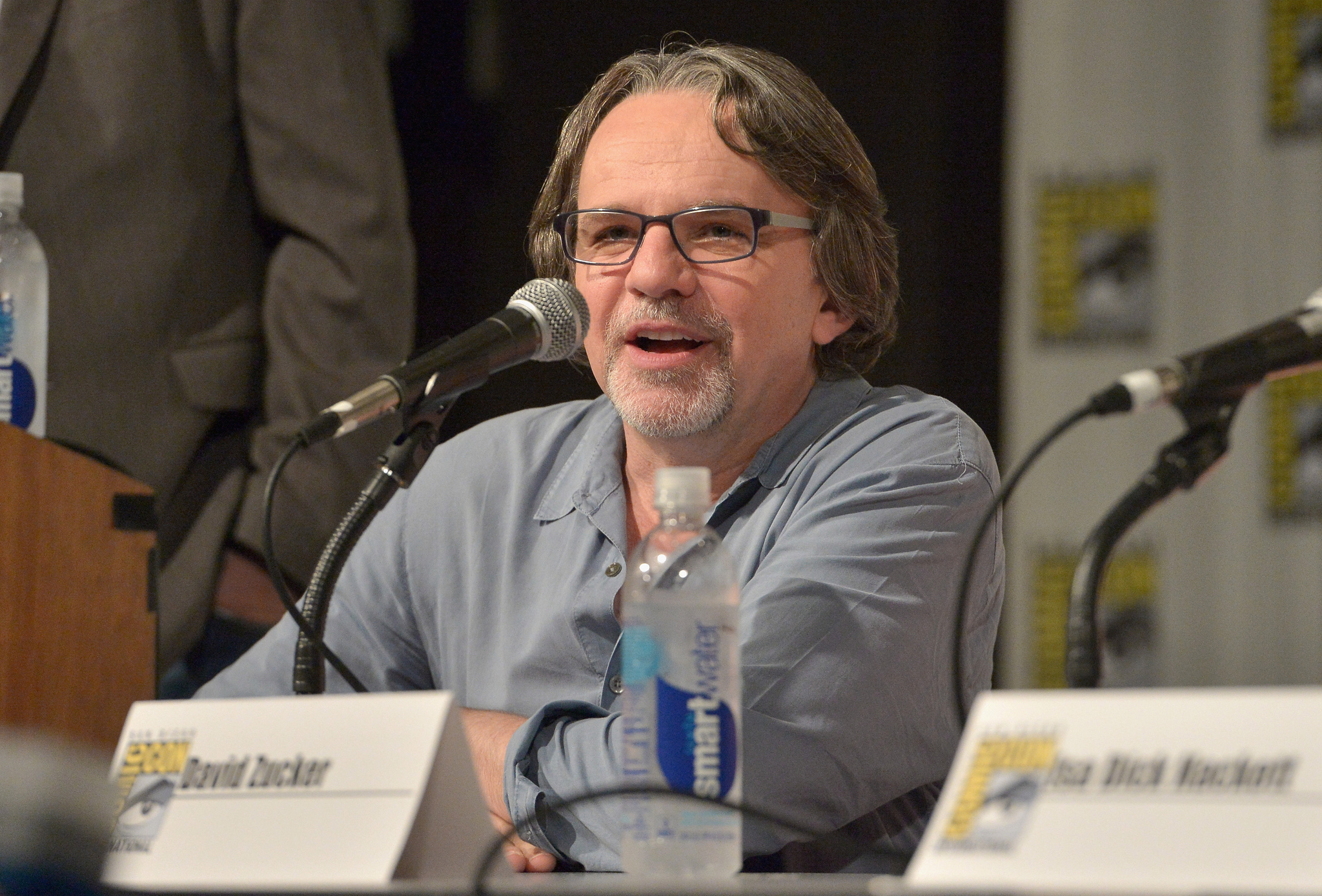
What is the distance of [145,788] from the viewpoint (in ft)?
3.17

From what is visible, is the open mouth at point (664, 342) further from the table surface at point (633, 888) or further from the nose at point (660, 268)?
the table surface at point (633, 888)

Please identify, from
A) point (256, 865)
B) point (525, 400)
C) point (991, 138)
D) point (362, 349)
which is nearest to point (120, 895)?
point (256, 865)

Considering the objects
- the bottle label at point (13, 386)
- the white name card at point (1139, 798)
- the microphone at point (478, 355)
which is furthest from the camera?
the bottle label at point (13, 386)

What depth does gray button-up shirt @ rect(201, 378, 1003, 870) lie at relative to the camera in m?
1.31

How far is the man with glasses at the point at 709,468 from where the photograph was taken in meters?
1.40

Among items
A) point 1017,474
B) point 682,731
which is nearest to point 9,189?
point 682,731

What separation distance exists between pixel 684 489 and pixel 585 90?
6.90 feet

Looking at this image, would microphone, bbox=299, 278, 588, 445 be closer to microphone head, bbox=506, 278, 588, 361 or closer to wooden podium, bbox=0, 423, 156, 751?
microphone head, bbox=506, 278, 588, 361

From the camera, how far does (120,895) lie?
88cm

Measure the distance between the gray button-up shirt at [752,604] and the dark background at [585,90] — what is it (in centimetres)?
101

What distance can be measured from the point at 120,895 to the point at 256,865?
3.5 inches

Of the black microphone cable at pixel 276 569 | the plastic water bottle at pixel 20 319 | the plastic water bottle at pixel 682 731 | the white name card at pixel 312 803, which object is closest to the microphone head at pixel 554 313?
the black microphone cable at pixel 276 569

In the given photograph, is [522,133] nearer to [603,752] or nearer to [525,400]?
[525,400]

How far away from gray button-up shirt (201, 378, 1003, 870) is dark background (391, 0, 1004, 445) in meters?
1.01
